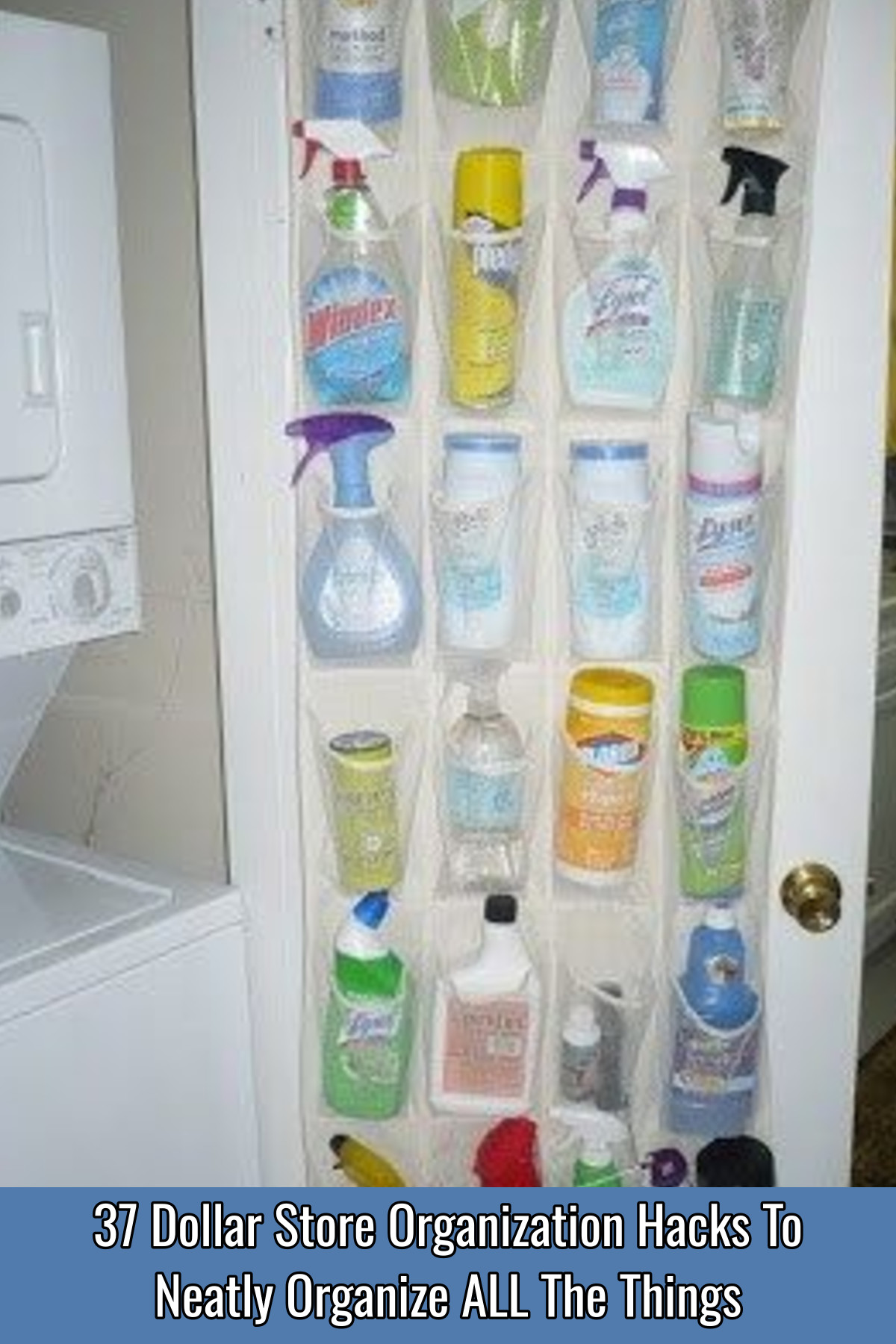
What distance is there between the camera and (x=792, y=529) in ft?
4.34

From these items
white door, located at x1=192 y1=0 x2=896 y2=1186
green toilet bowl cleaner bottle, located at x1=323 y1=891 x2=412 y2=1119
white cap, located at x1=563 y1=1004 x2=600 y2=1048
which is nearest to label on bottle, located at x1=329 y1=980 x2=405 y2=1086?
green toilet bowl cleaner bottle, located at x1=323 y1=891 x2=412 y2=1119

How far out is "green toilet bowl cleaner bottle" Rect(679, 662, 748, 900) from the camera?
136 cm

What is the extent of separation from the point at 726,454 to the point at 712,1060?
0.74 meters

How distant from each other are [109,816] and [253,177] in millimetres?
948

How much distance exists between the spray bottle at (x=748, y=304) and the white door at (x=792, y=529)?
4cm

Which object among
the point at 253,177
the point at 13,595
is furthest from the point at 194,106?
the point at 13,595

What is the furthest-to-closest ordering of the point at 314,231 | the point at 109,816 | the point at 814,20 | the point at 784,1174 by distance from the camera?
the point at 109,816
the point at 784,1174
the point at 314,231
the point at 814,20

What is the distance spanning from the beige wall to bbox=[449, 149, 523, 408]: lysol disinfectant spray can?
0.38 m

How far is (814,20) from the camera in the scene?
1.23 m

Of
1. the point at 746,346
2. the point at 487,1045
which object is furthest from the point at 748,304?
the point at 487,1045

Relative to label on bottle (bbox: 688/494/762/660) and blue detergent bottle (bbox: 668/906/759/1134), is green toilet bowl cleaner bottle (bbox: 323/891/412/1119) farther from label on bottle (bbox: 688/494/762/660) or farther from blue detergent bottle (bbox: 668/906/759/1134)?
label on bottle (bbox: 688/494/762/660)

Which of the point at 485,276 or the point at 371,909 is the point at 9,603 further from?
the point at 485,276

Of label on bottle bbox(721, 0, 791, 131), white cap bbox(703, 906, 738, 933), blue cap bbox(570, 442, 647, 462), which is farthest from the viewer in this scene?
white cap bbox(703, 906, 738, 933)

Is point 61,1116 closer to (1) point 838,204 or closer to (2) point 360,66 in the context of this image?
(2) point 360,66
